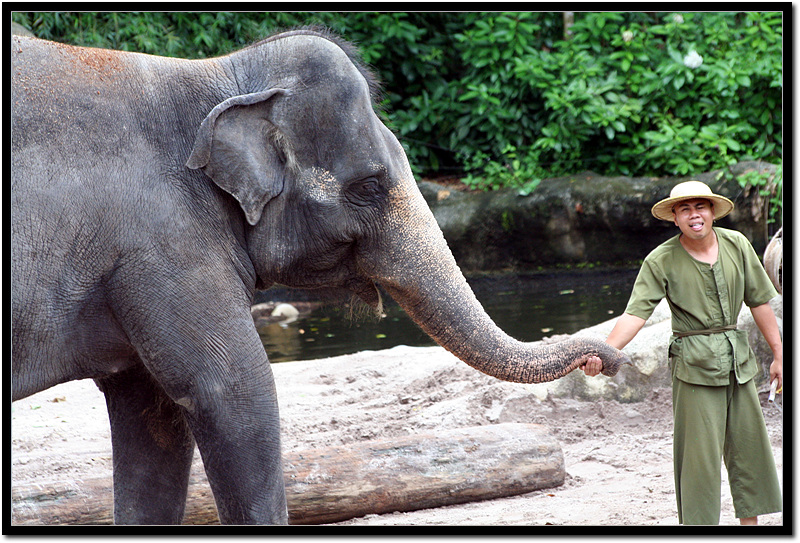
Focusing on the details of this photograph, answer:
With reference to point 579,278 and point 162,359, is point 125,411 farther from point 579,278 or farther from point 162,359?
point 579,278

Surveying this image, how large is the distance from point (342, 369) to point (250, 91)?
3.65 meters

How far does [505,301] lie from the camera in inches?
373

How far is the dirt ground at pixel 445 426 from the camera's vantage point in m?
3.51

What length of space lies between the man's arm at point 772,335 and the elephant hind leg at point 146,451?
1919mm

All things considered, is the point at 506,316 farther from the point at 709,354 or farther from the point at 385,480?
the point at 709,354

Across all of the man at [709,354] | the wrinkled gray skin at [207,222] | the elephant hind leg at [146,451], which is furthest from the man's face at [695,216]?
the elephant hind leg at [146,451]

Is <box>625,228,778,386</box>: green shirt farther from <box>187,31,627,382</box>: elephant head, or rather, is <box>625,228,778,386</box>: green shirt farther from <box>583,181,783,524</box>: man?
<box>187,31,627,382</box>: elephant head

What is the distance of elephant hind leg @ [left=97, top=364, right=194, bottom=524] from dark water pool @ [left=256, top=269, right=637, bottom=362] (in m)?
4.28

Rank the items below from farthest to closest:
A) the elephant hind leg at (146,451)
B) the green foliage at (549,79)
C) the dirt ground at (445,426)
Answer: the green foliage at (549,79)
the dirt ground at (445,426)
the elephant hind leg at (146,451)

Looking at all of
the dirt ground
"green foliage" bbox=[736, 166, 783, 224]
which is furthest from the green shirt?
"green foliage" bbox=[736, 166, 783, 224]

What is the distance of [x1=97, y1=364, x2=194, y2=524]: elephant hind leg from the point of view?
280 cm

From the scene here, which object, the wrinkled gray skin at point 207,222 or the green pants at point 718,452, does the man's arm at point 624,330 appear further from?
the wrinkled gray skin at point 207,222

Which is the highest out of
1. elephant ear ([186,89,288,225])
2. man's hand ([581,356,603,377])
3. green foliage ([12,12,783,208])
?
green foliage ([12,12,783,208])

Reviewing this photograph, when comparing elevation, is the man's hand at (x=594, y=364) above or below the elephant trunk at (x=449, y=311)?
below
